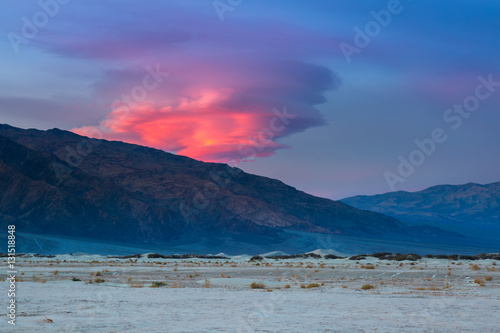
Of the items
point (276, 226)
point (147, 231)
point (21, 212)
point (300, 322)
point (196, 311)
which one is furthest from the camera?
point (276, 226)

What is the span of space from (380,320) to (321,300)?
431cm

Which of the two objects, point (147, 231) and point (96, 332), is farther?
point (147, 231)

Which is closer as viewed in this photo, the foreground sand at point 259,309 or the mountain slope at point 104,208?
the foreground sand at point 259,309

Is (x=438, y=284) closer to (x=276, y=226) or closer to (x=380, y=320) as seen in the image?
(x=380, y=320)

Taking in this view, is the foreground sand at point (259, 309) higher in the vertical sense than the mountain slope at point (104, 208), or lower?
lower

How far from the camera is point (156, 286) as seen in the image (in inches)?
926

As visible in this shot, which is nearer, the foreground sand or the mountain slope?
the foreground sand

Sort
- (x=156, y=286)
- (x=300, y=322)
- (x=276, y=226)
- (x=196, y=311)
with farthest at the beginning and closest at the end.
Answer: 1. (x=276, y=226)
2. (x=156, y=286)
3. (x=196, y=311)
4. (x=300, y=322)

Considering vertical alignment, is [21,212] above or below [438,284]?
above

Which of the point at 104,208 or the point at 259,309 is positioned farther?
the point at 104,208

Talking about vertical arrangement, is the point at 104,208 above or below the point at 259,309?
above

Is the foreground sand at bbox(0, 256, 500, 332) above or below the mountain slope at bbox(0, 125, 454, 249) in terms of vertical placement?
below

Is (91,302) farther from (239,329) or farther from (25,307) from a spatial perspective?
(239,329)

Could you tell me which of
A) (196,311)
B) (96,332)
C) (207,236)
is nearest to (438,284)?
(196,311)
